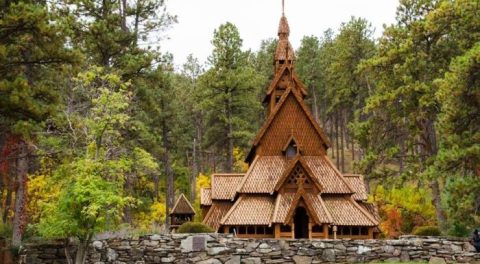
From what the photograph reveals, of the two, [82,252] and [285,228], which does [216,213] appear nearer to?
[285,228]

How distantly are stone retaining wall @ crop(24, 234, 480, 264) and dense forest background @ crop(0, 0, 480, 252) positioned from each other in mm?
1244

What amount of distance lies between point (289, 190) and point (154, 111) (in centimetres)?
1040

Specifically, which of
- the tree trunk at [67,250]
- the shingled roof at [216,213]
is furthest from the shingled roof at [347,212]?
the tree trunk at [67,250]

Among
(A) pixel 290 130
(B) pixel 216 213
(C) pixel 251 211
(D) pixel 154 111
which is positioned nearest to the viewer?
(C) pixel 251 211

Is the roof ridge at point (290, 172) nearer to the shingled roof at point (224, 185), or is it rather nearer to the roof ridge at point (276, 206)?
the roof ridge at point (276, 206)

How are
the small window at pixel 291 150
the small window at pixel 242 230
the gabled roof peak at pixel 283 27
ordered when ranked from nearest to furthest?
1. the small window at pixel 242 230
2. the small window at pixel 291 150
3. the gabled roof peak at pixel 283 27

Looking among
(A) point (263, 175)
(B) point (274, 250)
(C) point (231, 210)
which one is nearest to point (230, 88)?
(A) point (263, 175)

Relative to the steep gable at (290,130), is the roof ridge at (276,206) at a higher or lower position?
lower

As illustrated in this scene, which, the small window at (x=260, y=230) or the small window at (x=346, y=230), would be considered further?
the small window at (x=346, y=230)

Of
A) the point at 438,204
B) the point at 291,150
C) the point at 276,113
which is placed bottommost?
the point at 438,204

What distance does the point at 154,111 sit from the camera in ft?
113

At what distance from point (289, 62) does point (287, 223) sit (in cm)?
1203

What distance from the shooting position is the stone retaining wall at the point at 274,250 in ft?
66.2

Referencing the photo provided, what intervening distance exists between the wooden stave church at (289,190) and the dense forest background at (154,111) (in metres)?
2.80
